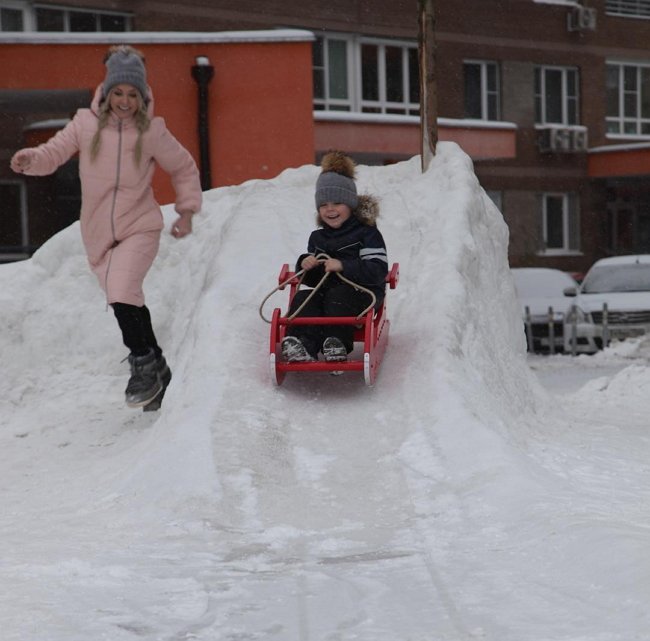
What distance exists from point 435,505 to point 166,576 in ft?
4.88

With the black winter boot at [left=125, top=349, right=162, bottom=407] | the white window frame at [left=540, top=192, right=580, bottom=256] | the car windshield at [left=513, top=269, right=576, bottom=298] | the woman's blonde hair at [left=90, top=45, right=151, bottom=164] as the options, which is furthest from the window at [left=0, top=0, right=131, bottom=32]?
the black winter boot at [left=125, top=349, right=162, bottom=407]

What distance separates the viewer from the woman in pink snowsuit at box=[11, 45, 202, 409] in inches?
291

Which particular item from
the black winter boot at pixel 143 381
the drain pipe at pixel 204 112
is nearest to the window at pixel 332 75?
the drain pipe at pixel 204 112

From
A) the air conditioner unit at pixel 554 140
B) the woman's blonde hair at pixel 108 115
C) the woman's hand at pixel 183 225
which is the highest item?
the air conditioner unit at pixel 554 140

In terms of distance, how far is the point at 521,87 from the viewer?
29.8 metres

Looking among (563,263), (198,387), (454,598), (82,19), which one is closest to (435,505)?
(454,598)

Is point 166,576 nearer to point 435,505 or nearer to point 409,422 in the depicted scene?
point 435,505

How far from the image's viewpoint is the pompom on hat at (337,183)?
284 inches

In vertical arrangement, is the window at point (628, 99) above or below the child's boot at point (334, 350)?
above

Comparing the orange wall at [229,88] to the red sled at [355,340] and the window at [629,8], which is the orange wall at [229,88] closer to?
the red sled at [355,340]

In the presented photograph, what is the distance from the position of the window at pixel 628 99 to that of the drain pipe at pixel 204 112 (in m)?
19.3

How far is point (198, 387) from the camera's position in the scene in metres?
6.66

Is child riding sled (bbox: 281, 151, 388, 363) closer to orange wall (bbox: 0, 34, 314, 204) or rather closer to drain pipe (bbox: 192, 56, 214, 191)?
orange wall (bbox: 0, 34, 314, 204)

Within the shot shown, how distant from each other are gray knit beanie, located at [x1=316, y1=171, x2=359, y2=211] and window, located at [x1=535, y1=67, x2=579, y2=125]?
2430cm
